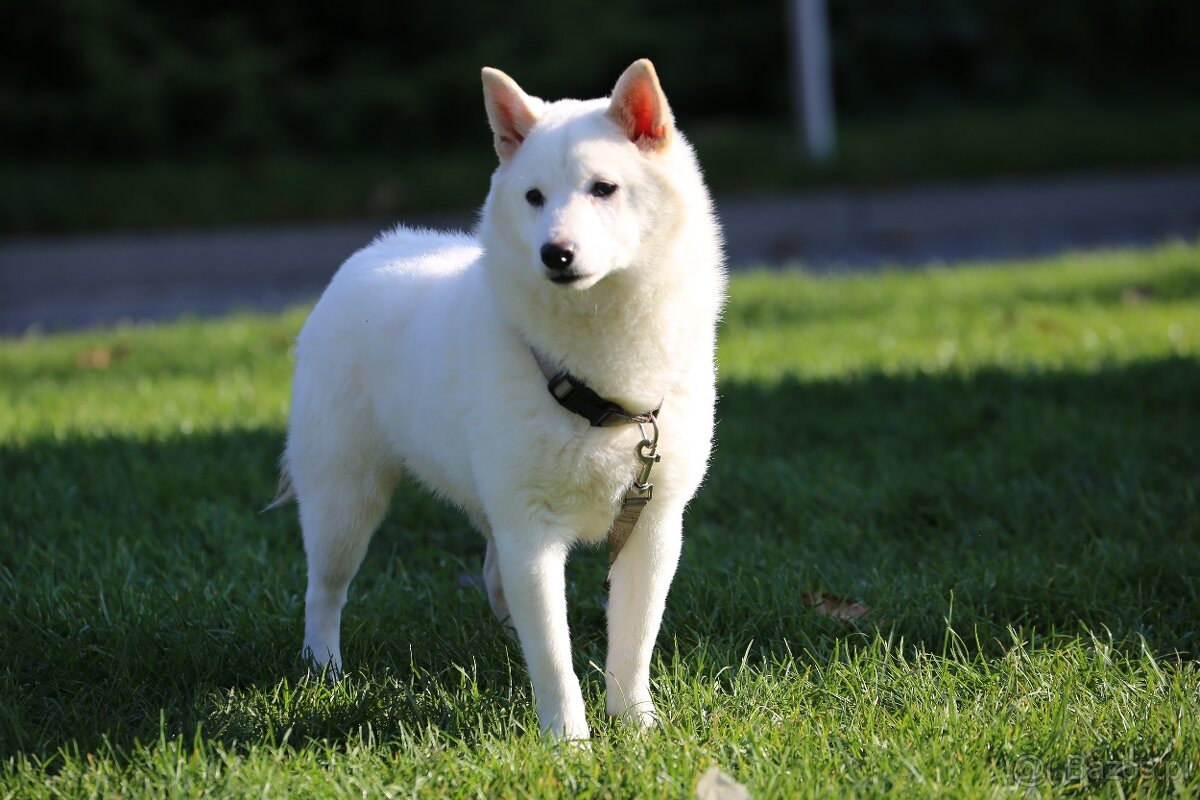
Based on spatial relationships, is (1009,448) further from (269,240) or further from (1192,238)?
(269,240)

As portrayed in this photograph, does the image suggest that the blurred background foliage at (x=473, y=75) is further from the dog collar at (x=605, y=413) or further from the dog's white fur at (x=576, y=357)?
the dog collar at (x=605, y=413)

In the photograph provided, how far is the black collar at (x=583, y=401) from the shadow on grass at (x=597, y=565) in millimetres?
658

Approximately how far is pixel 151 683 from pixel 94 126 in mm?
9810

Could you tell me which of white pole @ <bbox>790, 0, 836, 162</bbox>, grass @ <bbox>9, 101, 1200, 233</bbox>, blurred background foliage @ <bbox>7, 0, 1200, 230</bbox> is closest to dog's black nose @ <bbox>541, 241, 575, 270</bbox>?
grass @ <bbox>9, 101, 1200, 233</bbox>

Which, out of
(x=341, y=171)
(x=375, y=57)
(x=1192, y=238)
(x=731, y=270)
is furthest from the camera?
(x=375, y=57)

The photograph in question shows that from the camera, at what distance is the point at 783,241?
9844 mm

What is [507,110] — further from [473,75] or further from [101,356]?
[473,75]

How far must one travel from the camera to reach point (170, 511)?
159 inches

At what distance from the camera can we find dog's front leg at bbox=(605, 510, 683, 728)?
273 cm

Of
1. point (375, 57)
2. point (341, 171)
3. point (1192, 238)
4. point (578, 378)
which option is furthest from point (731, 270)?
point (578, 378)

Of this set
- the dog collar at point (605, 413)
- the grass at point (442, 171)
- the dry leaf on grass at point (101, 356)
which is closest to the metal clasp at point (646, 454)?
the dog collar at point (605, 413)

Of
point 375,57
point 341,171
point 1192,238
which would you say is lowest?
point 1192,238

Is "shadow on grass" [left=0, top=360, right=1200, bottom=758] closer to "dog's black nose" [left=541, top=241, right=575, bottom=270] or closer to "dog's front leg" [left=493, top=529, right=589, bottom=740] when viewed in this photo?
"dog's front leg" [left=493, top=529, right=589, bottom=740]

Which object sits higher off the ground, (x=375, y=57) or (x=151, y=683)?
(x=375, y=57)
